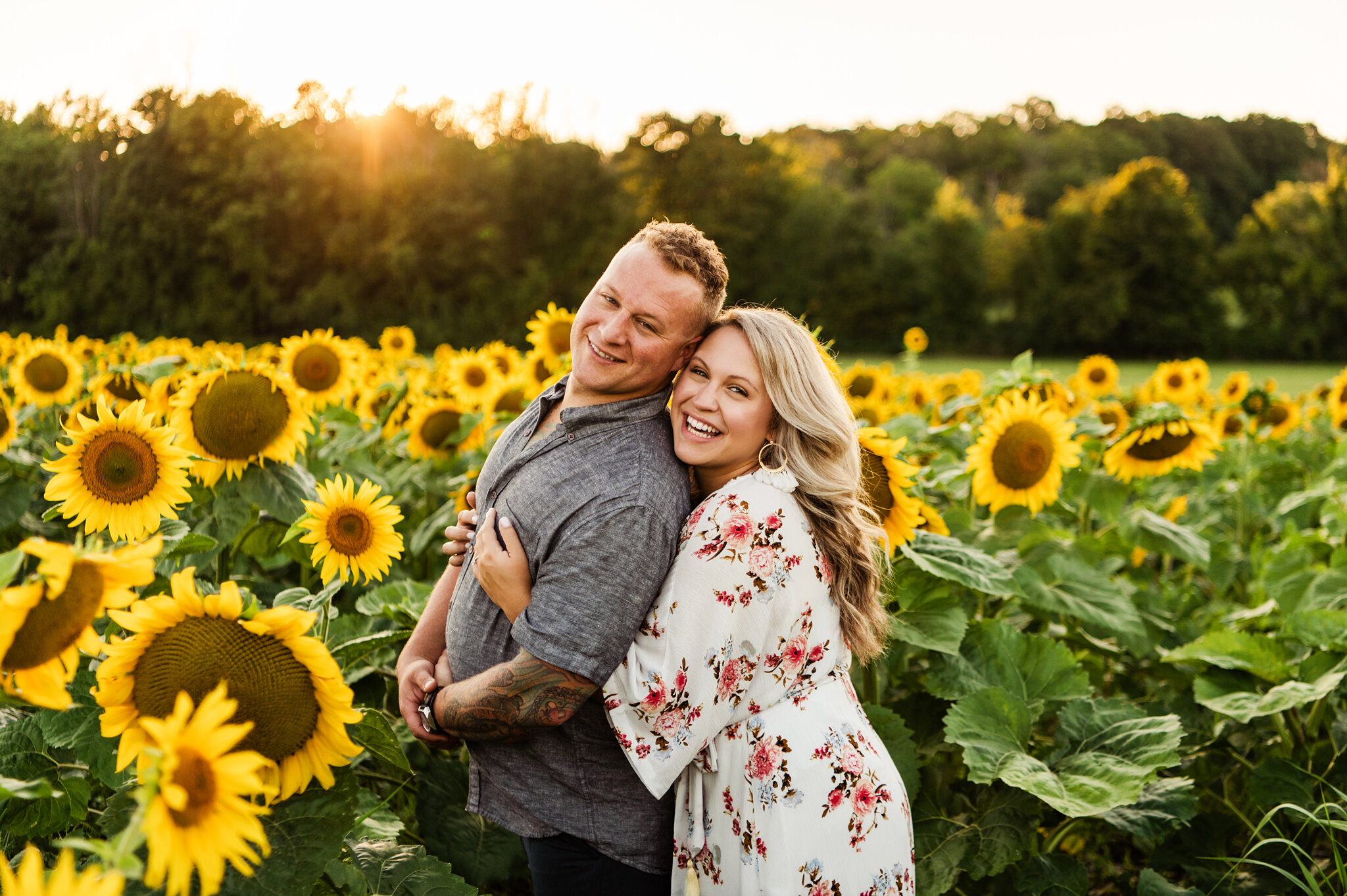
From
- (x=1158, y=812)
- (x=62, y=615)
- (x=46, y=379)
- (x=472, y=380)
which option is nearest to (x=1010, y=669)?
(x=1158, y=812)

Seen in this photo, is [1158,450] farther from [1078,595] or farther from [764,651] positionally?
[764,651]

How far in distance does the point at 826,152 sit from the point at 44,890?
74.2 m

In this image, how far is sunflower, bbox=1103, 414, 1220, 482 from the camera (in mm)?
3844

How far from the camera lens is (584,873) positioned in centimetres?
224

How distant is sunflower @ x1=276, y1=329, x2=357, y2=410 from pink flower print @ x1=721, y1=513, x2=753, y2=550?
3025 millimetres

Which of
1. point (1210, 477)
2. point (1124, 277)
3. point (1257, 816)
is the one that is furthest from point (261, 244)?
point (1124, 277)

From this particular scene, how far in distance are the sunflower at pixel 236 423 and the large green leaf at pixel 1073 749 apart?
217cm

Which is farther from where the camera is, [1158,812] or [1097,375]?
[1097,375]

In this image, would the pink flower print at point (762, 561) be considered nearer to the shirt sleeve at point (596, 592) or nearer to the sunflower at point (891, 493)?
the shirt sleeve at point (596, 592)

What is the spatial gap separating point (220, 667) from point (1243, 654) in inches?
118

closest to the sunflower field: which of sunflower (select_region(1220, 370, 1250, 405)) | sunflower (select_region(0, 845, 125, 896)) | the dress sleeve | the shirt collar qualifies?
sunflower (select_region(0, 845, 125, 896))

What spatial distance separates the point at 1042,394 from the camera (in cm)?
411

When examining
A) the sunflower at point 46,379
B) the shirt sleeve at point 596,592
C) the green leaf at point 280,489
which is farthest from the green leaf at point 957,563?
the sunflower at point 46,379

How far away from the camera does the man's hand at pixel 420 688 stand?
2.38 meters
